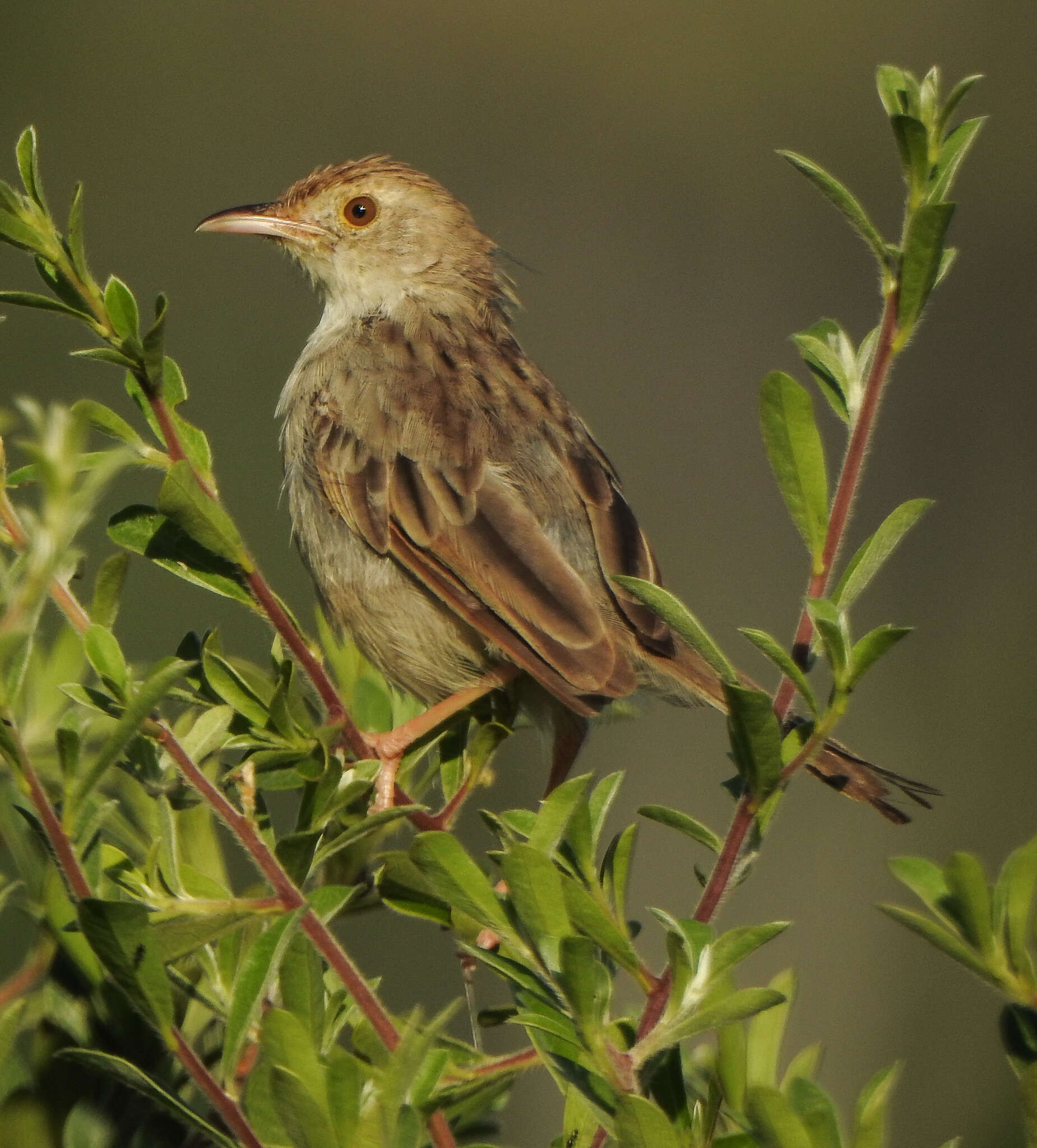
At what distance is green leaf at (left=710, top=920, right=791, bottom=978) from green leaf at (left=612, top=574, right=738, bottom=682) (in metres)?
0.25

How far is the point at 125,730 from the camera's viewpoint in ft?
4.13

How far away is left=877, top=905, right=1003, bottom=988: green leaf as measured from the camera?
4.64 ft

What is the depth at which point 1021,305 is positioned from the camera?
973 cm

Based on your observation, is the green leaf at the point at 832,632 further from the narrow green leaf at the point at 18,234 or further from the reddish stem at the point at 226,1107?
the narrow green leaf at the point at 18,234

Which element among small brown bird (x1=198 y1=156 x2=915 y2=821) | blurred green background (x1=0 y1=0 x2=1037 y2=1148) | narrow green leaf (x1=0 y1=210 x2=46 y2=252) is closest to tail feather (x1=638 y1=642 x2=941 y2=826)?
small brown bird (x1=198 y1=156 x2=915 y2=821)

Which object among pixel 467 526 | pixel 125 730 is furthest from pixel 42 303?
pixel 467 526

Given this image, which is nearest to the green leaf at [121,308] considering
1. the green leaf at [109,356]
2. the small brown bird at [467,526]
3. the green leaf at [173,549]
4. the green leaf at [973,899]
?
the green leaf at [109,356]

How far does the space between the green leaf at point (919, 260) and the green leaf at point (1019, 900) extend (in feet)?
1.85

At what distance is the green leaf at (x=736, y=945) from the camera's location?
1.35 meters

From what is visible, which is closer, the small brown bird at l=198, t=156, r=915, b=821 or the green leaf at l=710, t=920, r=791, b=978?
the green leaf at l=710, t=920, r=791, b=978

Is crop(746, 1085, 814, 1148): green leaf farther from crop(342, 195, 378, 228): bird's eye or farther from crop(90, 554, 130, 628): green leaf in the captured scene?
crop(342, 195, 378, 228): bird's eye

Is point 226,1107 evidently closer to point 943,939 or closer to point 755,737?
point 755,737

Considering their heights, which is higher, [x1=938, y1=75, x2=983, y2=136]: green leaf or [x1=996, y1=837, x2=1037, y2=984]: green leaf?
[x1=938, y1=75, x2=983, y2=136]: green leaf

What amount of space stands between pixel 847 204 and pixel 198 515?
2.67ft
